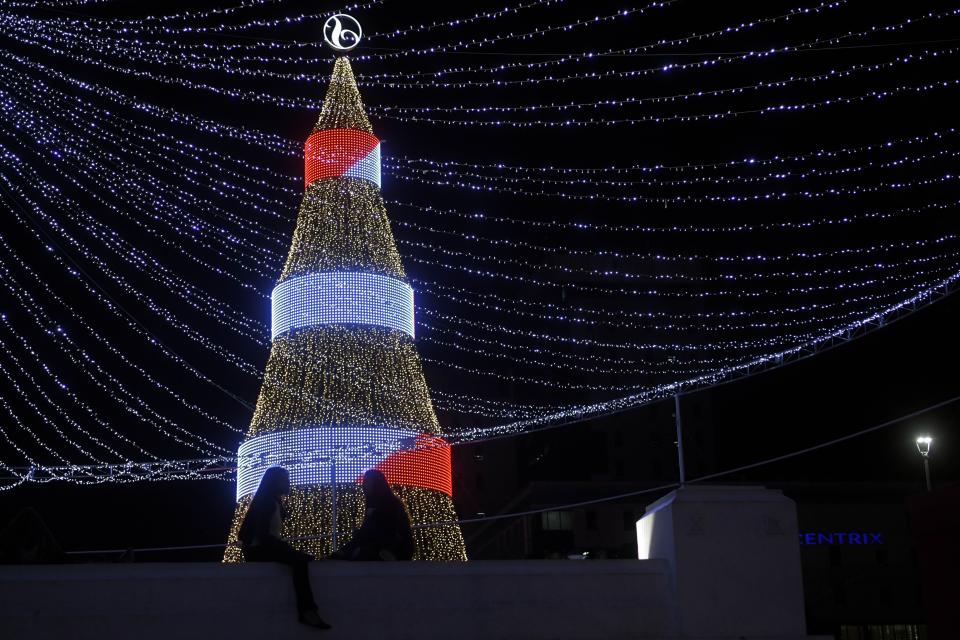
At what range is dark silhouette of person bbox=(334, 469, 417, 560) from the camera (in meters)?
9.31

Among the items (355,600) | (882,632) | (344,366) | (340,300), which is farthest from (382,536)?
(882,632)

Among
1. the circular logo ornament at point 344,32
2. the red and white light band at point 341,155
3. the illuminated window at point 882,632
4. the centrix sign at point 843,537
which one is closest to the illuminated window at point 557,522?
the centrix sign at point 843,537

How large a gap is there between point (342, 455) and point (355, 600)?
43.6 feet

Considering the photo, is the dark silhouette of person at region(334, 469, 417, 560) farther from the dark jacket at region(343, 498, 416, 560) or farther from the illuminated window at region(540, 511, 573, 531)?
the illuminated window at region(540, 511, 573, 531)

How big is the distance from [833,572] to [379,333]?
4869cm

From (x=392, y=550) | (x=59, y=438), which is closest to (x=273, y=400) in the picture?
(x=59, y=438)

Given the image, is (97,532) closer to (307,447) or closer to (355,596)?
(307,447)

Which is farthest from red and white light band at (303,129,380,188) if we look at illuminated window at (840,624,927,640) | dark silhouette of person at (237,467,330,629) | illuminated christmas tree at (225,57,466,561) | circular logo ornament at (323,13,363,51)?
illuminated window at (840,624,927,640)

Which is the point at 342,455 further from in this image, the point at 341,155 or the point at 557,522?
the point at 557,522

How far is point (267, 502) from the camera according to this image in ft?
29.6

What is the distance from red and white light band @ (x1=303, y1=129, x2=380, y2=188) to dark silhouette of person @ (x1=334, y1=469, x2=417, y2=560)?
49.8ft

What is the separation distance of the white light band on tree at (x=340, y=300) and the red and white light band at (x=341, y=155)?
6.98ft

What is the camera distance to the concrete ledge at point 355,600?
8281mm

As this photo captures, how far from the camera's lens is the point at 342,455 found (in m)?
21.8
